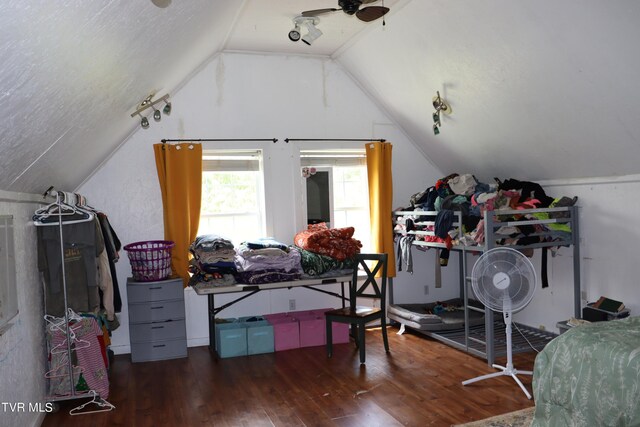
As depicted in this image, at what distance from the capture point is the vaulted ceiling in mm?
1942

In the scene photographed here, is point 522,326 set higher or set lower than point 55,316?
lower

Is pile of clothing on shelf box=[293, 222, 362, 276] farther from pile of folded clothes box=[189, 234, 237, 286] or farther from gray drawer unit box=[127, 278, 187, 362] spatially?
gray drawer unit box=[127, 278, 187, 362]

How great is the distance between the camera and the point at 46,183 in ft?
11.8

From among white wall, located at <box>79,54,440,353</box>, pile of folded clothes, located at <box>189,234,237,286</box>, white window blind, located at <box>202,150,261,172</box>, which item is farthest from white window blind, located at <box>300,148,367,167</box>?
pile of folded clothes, located at <box>189,234,237,286</box>

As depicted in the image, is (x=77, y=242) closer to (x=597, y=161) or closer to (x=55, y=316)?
(x=55, y=316)

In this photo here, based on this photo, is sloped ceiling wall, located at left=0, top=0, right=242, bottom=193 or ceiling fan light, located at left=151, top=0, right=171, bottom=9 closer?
sloped ceiling wall, located at left=0, top=0, right=242, bottom=193

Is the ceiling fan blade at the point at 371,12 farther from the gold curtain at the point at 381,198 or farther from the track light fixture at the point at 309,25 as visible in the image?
the gold curtain at the point at 381,198

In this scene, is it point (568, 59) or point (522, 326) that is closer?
point (568, 59)

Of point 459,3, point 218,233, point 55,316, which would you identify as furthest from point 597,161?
point 55,316

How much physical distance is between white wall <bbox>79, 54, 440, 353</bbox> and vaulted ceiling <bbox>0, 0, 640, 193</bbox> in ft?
0.62

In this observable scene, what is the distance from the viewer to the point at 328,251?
17.0ft

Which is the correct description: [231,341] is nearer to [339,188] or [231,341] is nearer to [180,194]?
[180,194]

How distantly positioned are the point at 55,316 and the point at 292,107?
10.7 feet

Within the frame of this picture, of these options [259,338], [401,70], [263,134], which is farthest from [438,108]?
[259,338]
